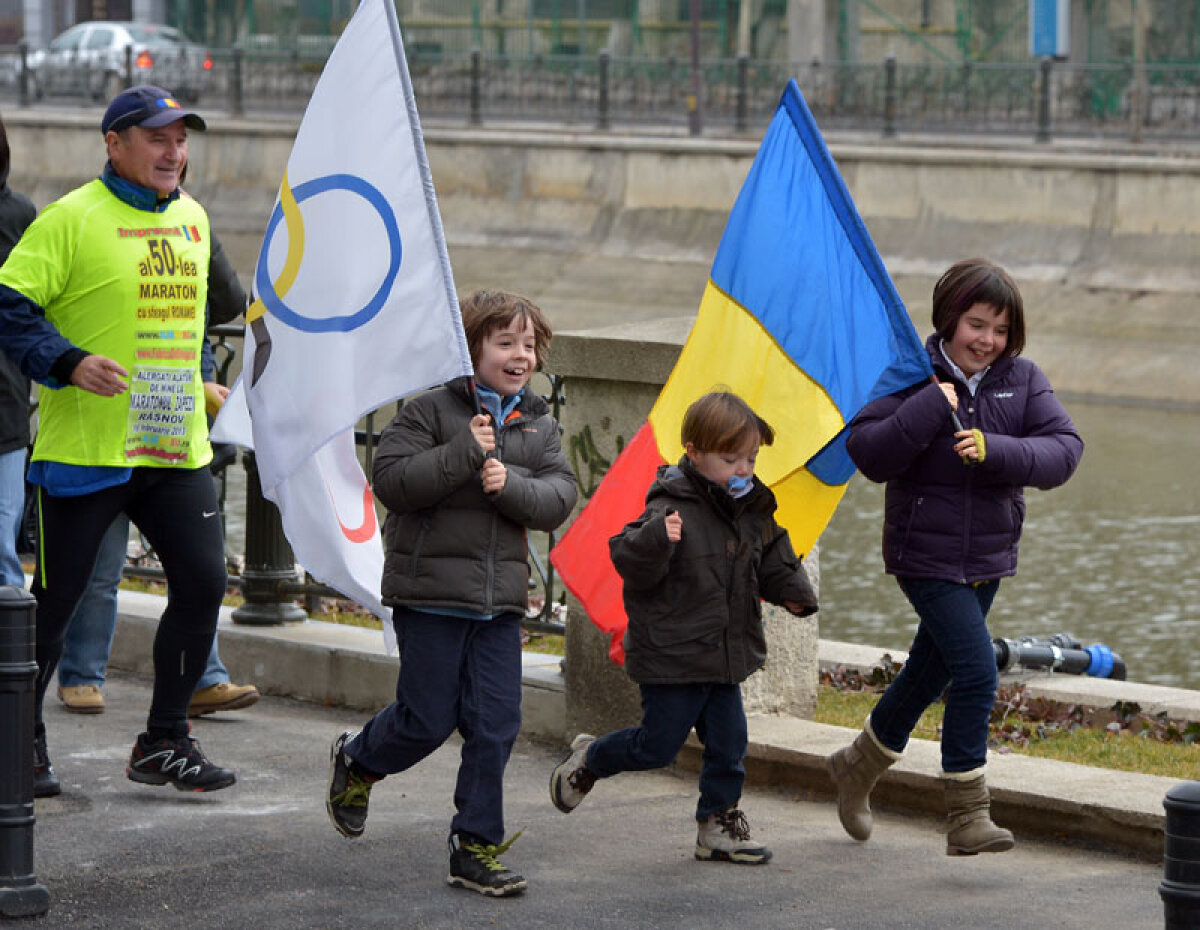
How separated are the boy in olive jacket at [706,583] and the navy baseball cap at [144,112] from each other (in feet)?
5.34

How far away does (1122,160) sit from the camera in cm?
2720

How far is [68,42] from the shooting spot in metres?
47.2

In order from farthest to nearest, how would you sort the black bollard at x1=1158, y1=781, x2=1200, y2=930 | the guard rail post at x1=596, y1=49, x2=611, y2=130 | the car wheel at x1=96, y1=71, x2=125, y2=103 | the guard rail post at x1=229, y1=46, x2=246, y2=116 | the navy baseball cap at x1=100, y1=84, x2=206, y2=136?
the car wheel at x1=96, y1=71, x2=125, y2=103
the guard rail post at x1=229, y1=46, x2=246, y2=116
the guard rail post at x1=596, y1=49, x2=611, y2=130
the navy baseball cap at x1=100, y1=84, x2=206, y2=136
the black bollard at x1=1158, y1=781, x2=1200, y2=930

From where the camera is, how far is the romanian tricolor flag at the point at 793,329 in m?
5.92

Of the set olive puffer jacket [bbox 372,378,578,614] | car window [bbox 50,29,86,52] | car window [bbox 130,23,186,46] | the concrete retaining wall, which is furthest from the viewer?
car window [bbox 130,23,186,46]

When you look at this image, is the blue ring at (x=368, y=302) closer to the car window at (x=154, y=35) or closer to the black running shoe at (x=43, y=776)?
the black running shoe at (x=43, y=776)

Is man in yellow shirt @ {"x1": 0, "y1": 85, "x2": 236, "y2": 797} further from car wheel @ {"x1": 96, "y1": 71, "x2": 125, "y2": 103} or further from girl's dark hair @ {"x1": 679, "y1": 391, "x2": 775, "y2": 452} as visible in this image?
car wheel @ {"x1": 96, "y1": 71, "x2": 125, "y2": 103}

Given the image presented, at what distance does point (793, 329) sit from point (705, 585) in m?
0.85

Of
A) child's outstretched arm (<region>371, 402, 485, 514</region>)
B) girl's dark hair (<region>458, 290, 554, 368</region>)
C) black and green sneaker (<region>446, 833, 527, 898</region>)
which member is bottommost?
black and green sneaker (<region>446, 833, 527, 898</region>)

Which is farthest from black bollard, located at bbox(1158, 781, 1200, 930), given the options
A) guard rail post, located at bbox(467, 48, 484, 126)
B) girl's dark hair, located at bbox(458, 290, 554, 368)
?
guard rail post, located at bbox(467, 48, 484, 126)

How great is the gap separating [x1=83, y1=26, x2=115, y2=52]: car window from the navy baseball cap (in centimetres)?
4215

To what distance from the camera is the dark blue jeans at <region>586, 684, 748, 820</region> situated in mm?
5613

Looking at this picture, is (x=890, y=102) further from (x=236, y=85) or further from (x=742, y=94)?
(x=236, y=85)

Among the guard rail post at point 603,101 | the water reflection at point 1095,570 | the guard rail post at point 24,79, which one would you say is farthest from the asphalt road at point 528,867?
the guard rail post at point 24,79
